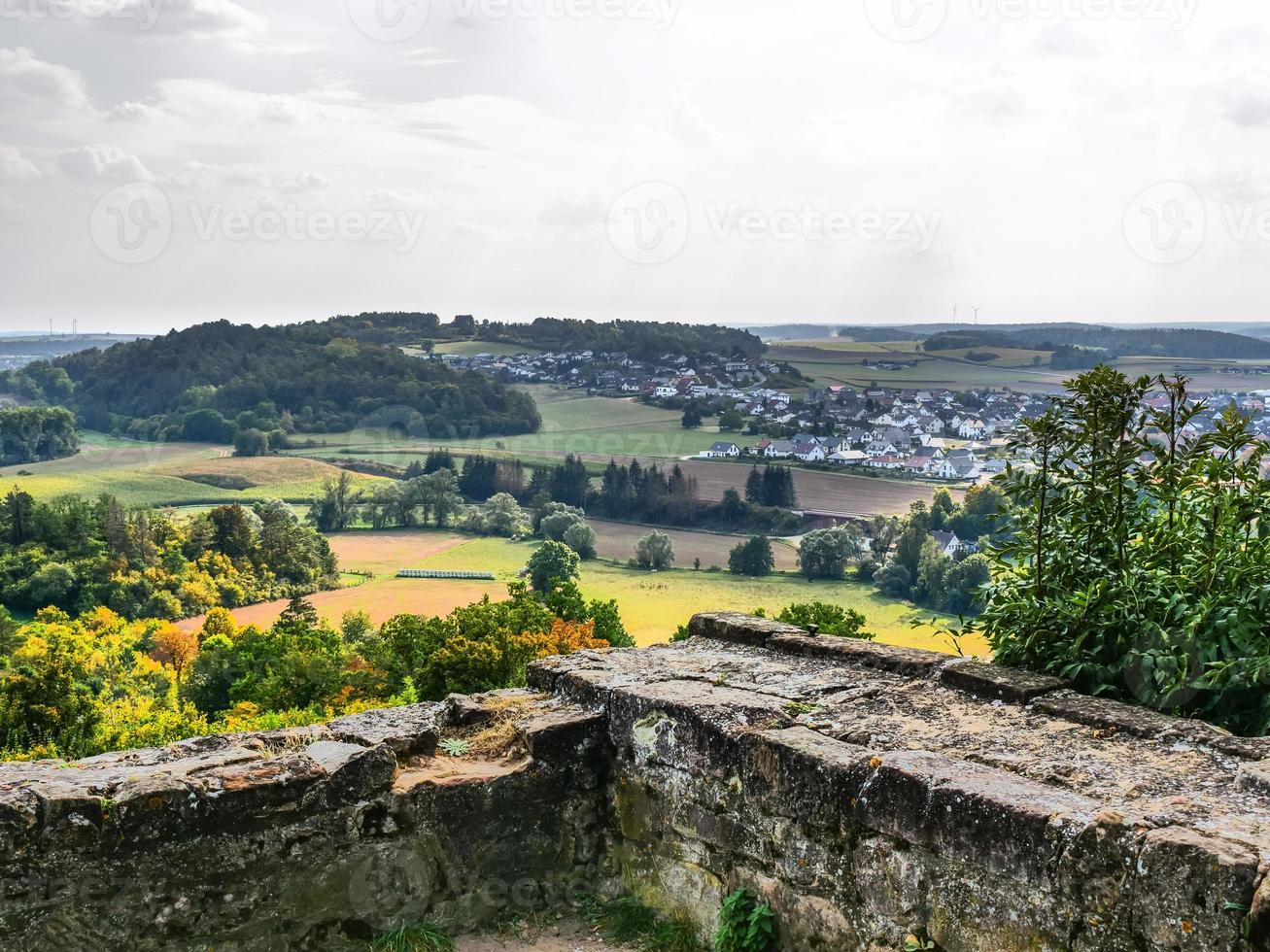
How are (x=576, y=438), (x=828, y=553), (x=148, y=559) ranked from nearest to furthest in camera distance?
(x=828, y=553) < (x=148, y=559) < (x=576, y=438)

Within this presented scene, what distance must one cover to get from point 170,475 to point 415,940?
86.2 m

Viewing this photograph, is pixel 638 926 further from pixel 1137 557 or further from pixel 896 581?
pixel 896 581

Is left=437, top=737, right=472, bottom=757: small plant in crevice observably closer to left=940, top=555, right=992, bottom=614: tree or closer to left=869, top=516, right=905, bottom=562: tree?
left=940, top=555, right=992, bottom=614: tree

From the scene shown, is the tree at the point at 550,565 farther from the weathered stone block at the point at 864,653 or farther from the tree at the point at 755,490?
the weathered stone block at the point at 864,653

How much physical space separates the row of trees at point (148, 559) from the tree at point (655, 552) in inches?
661

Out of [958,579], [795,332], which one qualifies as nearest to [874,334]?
[795,332]

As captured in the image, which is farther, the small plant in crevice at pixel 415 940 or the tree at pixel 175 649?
the tree at pixel 175 649

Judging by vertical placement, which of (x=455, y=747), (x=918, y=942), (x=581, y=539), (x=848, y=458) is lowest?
(x=581, y=539)

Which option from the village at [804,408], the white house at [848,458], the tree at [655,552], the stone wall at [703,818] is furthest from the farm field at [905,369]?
the stone wall at [703,818]

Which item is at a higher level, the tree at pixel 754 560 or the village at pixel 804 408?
the village at pixel 804 408

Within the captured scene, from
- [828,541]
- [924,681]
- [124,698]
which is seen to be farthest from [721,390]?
[924,681]

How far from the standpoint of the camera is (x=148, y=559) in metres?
60.0

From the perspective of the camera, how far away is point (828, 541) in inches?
2188

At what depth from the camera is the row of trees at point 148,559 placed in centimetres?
5878
